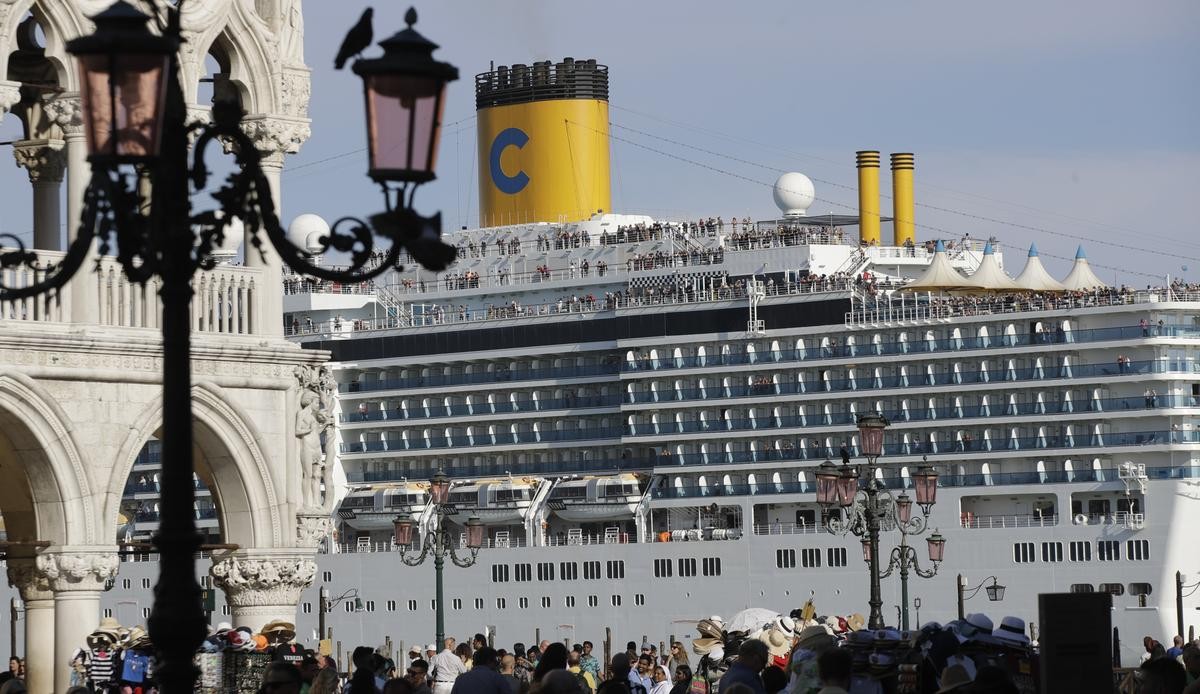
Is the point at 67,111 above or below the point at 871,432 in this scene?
above

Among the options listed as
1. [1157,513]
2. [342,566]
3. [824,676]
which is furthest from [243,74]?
[342,566]

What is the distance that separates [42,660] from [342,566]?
4459 centimetres

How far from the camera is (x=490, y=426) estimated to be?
6116 cm

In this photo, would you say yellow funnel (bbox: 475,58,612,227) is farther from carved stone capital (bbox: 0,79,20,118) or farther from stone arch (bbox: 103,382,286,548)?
carved stone capital (bbox: 0,79,20,118)

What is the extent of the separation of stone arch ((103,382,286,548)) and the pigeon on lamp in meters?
7.16

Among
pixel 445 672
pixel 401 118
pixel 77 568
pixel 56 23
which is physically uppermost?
pixel 56 23

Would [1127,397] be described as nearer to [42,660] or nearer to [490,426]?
[490,426]

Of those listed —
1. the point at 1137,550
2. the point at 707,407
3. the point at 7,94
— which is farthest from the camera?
the point at 707,407

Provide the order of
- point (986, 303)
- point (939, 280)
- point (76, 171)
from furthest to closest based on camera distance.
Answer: point (939, 280)
point (986, 303)
point (76, 171)

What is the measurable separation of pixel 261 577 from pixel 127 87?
8658mm

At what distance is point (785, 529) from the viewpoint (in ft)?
184

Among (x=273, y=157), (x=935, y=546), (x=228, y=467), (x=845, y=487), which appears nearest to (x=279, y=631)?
(x=228, y=467)

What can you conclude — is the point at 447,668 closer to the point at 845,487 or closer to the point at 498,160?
the point at 845,487

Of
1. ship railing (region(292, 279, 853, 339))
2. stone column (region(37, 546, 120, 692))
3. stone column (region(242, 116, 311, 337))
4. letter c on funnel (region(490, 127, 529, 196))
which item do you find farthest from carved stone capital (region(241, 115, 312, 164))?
letter c on funnel (region(490, 127, 529, 196))
